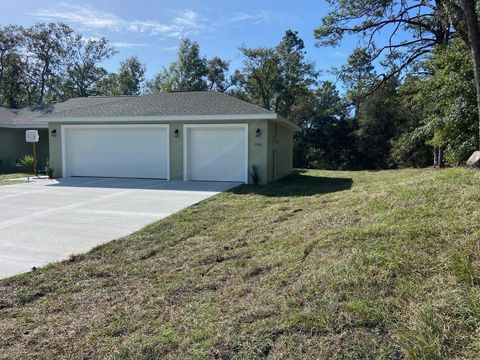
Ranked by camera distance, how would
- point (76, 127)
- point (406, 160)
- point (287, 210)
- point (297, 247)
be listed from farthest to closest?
point (406, 160)
point (76, 127)
point (287, 210)
point (297, 247)

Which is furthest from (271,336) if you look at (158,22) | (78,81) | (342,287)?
(78,81)

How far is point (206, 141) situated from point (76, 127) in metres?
5.21

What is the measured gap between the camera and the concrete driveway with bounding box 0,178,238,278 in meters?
5.50

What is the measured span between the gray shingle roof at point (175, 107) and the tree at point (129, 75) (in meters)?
23.2

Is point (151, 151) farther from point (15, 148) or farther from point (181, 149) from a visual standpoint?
point (15, 148)

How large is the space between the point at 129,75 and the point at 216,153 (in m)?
27.9

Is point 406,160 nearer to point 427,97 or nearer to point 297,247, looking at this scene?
point 427,97

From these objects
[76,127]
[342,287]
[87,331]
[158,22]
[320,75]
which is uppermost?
[158,22]

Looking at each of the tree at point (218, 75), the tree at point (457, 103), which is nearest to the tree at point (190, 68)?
the tree at point (218, 75)

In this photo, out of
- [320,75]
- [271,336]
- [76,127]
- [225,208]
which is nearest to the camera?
[271,336]

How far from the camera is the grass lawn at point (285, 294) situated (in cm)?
276

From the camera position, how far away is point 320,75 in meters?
31.0

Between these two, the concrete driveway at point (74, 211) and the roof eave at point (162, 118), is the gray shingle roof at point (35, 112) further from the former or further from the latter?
the concrete driveway at point (74, 211)

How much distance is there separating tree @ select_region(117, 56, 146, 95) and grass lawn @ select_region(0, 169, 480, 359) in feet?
115
